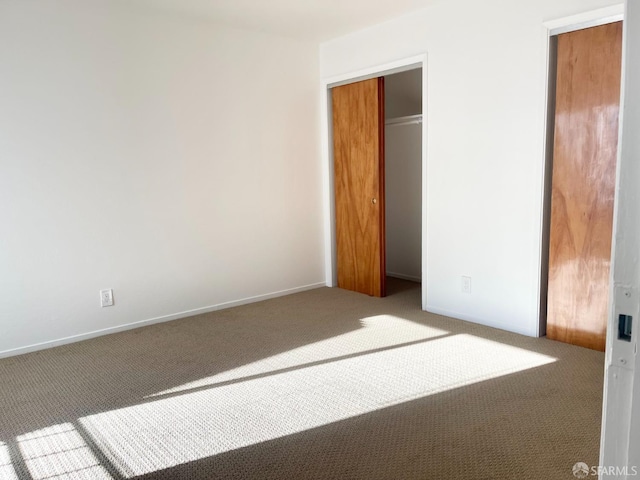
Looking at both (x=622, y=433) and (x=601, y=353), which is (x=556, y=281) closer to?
(x=601, y=353)

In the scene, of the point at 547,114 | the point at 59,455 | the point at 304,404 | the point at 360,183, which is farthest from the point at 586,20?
the point at 59,455

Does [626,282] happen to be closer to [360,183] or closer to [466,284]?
[466,284]

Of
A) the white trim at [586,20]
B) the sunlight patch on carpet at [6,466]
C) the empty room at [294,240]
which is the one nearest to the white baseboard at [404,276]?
the empty room at [294,240]

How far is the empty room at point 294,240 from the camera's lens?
230cm

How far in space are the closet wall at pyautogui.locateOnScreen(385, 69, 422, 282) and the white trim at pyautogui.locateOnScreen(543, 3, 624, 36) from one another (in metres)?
Result: 1.97

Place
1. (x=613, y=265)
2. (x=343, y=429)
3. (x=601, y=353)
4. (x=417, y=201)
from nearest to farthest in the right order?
1. (x=613, y=265)
2. (x=343, y=429)
3. (x=601, y=353)
4. (x=417, y=201)

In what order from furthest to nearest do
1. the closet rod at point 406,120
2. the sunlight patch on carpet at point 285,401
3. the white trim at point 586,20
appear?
the closet rod at point 406,120 → the white trim at point 586,20 → the sunlight patch on carpet at point 285,401

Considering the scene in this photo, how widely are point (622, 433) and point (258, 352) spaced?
2895mm

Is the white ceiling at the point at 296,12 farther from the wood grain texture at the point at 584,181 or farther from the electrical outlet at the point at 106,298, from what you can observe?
the electrical outlet at the point at 106,298

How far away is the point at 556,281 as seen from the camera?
3352 millimetres

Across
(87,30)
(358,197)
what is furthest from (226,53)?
(358,197)

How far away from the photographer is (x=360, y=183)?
4691 millimetres

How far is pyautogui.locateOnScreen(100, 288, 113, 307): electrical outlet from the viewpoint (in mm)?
3705

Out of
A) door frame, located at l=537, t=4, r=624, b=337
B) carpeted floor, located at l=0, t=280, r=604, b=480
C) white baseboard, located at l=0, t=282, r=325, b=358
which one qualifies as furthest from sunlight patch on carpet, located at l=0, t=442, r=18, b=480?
door frame, located at l=537, t=4, r=624, b=337
